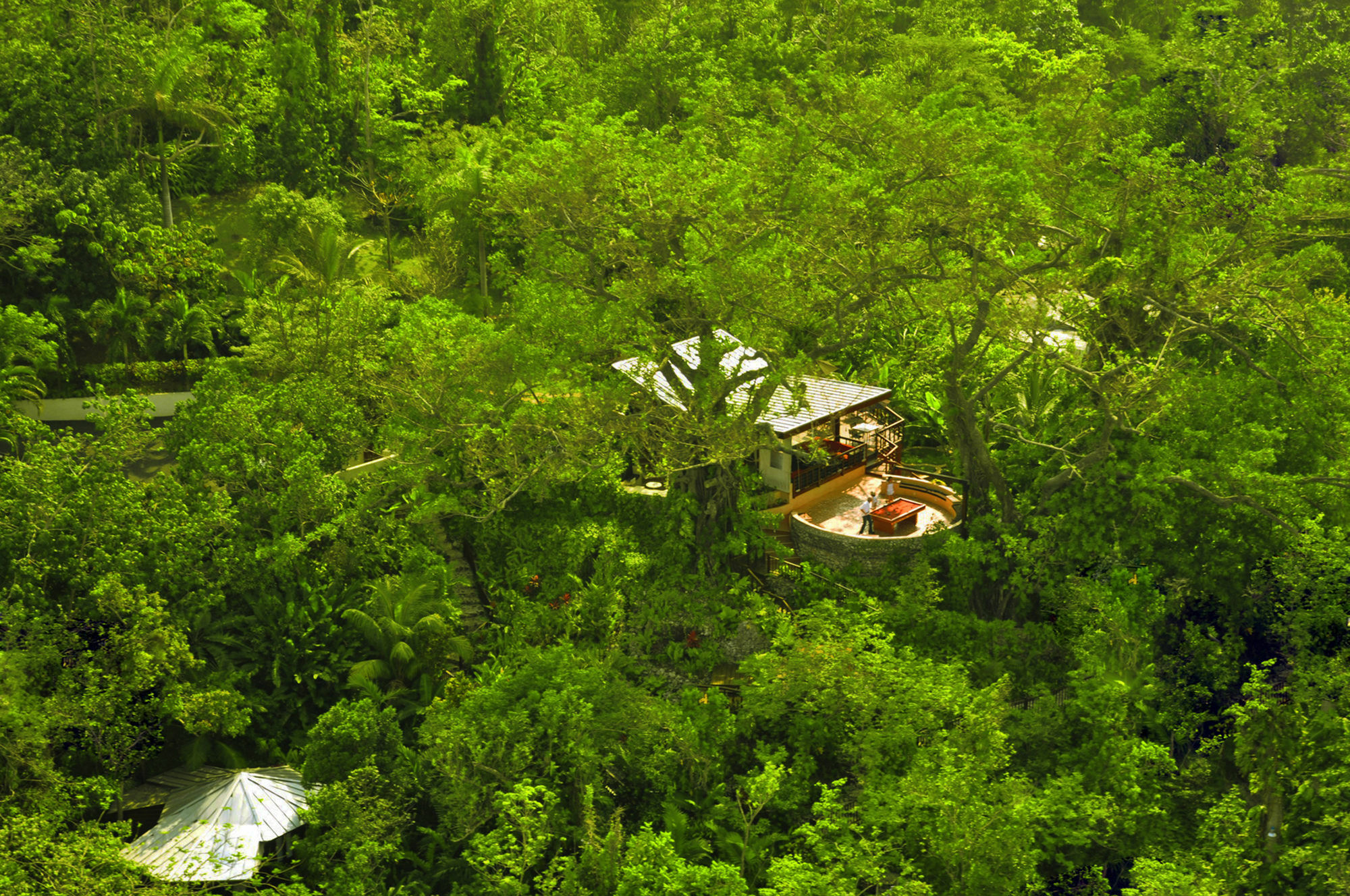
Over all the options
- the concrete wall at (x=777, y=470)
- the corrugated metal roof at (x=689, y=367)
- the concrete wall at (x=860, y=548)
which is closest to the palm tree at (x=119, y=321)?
the corrugated metal roof at (x=689, y=367)

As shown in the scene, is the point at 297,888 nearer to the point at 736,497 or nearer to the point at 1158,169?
the point at 736,497

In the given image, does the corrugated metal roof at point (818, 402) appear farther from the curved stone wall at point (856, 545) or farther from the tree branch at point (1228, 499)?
the tree branch at point (1228, 499)

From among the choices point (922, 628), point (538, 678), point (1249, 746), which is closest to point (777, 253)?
point (922, 628)

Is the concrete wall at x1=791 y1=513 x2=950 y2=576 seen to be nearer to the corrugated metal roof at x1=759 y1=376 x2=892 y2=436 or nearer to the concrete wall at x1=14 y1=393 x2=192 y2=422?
the corrugated metal roof at x1=759 y1=376 x2=892 y2=436

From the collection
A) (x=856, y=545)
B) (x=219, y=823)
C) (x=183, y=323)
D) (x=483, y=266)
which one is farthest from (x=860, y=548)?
(x=183, y=323)

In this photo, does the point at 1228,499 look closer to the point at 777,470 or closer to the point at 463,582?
the point at 777,470

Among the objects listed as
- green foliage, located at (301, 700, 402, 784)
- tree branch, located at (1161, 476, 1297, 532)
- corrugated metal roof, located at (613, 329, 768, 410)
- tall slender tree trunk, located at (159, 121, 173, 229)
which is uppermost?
tall slender tree trunk, located at (159, 121, 173, 229)

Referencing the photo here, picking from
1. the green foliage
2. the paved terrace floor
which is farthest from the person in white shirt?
the green foliage
